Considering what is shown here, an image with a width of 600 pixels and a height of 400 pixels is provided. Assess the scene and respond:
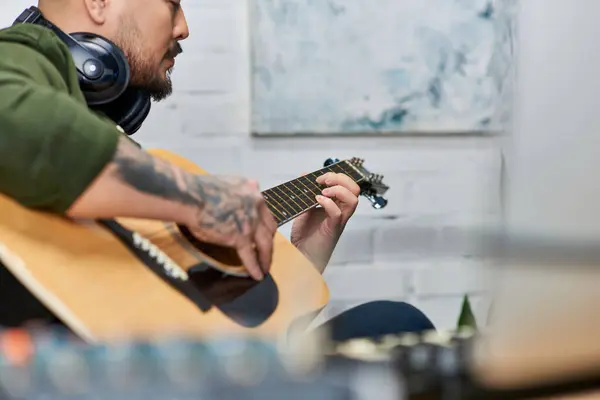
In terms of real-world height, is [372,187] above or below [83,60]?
below

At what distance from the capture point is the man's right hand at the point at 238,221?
83cm

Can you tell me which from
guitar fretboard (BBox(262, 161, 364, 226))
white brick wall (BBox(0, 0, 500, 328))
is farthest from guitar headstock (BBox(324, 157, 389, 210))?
white brick wall (BBox(0, 0, 500, 328))

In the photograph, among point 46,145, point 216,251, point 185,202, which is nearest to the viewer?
point 46,145

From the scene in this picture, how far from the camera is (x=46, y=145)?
675mm

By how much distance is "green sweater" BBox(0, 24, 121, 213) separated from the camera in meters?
0.68

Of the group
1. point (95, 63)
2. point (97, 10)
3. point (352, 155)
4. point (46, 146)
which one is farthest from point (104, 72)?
point (352, 155)

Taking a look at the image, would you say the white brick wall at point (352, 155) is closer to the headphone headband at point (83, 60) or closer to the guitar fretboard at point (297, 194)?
the guitar fretboard at point (297, 194)

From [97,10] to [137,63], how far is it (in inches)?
5.0

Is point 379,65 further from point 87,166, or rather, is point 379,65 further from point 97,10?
point 87,166

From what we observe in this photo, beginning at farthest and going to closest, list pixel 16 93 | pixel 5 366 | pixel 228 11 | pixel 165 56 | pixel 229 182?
pixel 228 11, pixel 165 56, pixel 229 182, pixel 16 93, pixel 5 366

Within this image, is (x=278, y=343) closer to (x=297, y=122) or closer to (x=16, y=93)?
(x=16, y=93)

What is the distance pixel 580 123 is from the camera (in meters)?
0.35

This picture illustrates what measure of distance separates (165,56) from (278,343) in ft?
3.69

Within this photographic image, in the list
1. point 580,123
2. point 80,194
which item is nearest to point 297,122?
point 80,194
